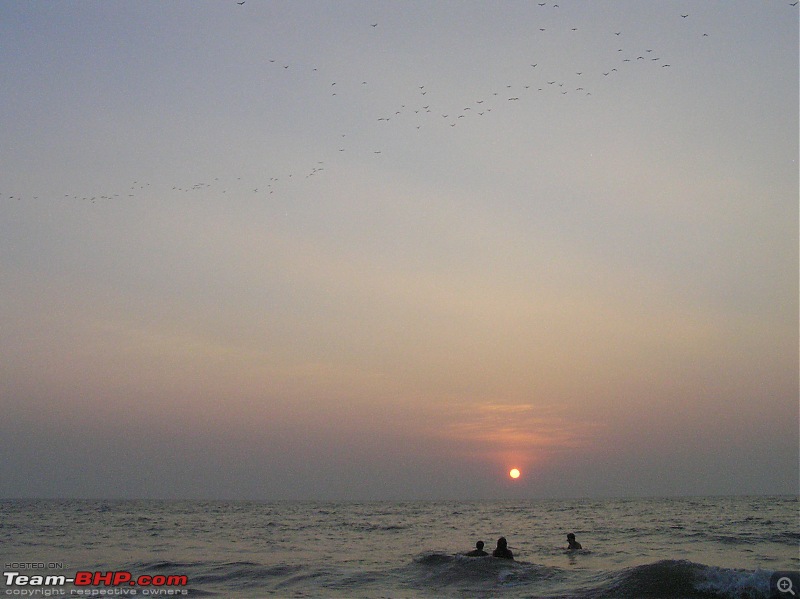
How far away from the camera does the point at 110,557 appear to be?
28844 mm

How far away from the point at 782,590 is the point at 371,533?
2896 centimetres

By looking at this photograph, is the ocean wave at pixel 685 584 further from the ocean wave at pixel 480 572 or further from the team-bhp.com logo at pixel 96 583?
the team-bhp.com logo at pixel 96 583

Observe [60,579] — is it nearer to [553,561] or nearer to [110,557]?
[110,557]

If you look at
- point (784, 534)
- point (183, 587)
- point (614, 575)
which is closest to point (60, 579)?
point (183, 587)
